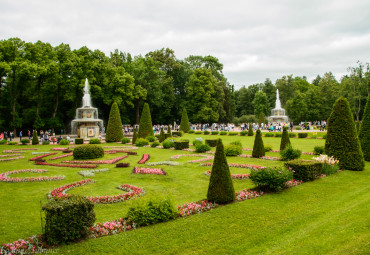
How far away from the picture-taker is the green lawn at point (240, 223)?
555cm

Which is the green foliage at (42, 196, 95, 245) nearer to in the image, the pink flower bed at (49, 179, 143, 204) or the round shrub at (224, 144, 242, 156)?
the pink flower bed at (49, 179, 143, 204)

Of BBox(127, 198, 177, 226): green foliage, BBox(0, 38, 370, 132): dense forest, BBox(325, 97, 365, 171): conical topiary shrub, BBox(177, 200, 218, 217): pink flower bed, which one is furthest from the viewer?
BBox(0, 38, 370, 132): dense forest

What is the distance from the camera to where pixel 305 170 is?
35.6ft

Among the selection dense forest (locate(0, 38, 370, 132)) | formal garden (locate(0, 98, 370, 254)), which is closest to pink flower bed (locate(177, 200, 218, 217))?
formal garden (locate(0, 98, 370, 254))

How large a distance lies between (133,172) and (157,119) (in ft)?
127

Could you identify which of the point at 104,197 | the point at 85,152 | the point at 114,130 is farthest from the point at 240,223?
the point at 114,130

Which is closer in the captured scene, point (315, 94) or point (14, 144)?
point (14, 144)

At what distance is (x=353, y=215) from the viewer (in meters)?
7.18

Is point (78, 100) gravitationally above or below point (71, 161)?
above

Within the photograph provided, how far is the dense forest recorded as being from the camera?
36.0m

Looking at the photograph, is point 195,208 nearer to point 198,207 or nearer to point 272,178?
point 198,207

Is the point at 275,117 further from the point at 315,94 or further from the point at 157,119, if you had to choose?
the point at 157,119

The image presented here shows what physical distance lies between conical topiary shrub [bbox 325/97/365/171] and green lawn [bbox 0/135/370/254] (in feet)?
7.78

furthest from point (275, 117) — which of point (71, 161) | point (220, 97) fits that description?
point (71, 161)
